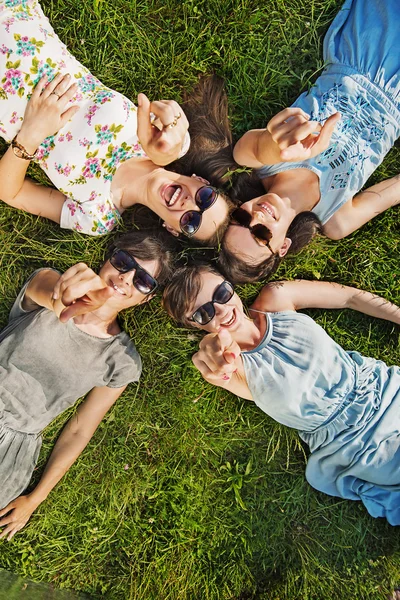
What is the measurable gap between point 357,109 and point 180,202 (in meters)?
1.50

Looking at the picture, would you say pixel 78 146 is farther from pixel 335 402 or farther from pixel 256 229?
pixel 335 402

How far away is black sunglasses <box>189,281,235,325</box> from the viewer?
3430 mm

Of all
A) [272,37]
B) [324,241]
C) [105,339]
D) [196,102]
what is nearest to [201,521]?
[105,339]

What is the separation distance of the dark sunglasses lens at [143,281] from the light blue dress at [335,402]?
84 cm

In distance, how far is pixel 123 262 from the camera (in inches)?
133

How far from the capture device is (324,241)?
4.00 metres

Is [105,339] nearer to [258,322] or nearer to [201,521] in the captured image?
[258,322]

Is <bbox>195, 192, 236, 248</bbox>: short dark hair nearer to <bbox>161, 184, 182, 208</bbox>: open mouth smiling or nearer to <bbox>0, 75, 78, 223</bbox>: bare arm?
<bbox>161, 184, 182, 208</bbox>: open mouth smiling

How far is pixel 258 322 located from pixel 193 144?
136 cm

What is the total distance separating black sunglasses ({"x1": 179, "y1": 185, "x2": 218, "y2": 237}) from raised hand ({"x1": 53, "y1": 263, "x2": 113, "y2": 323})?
653 millimetres

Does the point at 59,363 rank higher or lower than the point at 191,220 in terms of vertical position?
lower

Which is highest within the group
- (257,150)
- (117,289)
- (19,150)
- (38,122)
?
(257,150)

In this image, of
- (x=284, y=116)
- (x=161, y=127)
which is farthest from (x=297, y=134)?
(x=161, y=127)

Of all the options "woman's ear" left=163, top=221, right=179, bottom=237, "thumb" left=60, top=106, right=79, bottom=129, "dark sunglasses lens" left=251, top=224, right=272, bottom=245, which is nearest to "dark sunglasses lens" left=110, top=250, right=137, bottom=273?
"woman's ear" left=163, top=221, right=179, bottom=237
